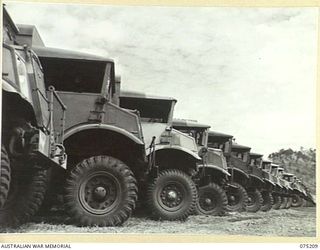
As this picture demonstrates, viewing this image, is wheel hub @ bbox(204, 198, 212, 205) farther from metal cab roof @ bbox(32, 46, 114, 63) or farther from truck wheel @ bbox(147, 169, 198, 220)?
metal cab roof @ bbox(32, 46, 114, 63)

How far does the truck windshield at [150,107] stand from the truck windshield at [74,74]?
712mm

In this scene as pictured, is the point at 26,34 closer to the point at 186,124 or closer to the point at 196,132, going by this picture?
the point at 186,124

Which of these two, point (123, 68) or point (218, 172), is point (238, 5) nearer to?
point (123, 68)

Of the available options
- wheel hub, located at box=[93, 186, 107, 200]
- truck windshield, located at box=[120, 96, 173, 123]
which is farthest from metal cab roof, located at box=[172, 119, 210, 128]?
wheel hub, located at box=[93, 186, 107, 200]

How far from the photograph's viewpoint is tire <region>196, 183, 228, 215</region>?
17.3ft

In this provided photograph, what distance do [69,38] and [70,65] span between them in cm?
21

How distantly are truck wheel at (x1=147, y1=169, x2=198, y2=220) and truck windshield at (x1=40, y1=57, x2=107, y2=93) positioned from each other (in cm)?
97

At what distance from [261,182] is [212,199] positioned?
90.6 inches

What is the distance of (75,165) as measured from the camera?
11.8 ft

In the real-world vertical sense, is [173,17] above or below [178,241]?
above

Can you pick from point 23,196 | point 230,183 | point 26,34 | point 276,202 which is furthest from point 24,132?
point 276,202

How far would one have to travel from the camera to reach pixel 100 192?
3.52m

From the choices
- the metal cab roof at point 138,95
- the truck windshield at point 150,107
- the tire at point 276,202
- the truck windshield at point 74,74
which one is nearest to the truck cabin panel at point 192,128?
the truck windshield at point 150,107

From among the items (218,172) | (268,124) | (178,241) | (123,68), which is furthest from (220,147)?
(178,241)
